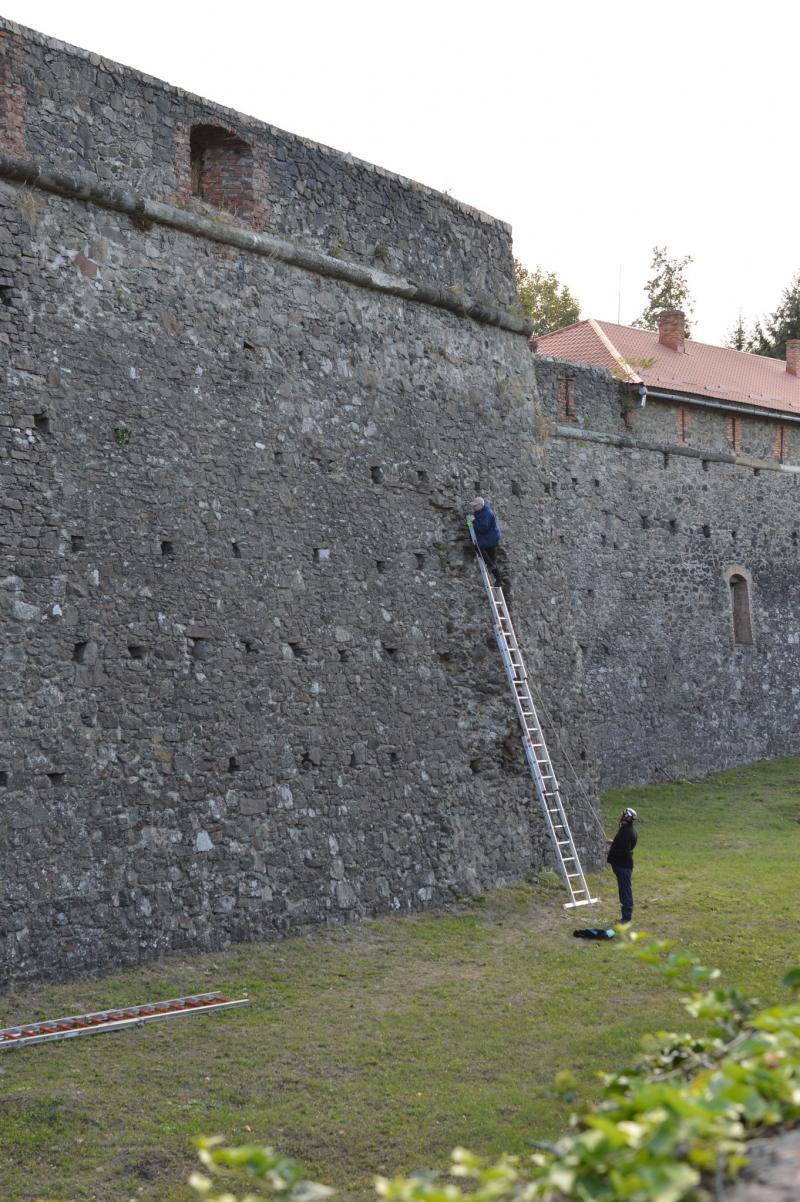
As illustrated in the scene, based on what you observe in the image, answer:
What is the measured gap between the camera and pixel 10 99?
10.8 m

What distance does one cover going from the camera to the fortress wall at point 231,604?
10531 millimetres

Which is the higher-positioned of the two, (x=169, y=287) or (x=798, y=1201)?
(x=169, y=287)

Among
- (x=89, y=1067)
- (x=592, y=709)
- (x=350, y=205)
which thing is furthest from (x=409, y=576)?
(x=592, y=709)

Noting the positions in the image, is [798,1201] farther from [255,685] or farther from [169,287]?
[169,287]

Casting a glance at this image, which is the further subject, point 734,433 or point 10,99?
point 734,433

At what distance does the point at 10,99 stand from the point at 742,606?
18.0 m

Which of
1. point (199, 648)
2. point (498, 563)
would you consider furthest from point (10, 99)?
point (498, 563)

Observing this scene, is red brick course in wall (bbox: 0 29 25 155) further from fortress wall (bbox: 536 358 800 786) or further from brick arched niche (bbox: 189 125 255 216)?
fortress wall (bbox: 536 358 800 786)

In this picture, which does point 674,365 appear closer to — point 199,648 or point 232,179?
point 232,179

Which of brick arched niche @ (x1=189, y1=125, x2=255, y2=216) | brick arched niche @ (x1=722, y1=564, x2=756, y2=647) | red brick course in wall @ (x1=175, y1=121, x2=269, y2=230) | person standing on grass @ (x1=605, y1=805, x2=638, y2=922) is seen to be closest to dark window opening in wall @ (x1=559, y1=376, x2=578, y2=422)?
brick arched niche @ (x1=722, y1=564, x2=756, y2=647)

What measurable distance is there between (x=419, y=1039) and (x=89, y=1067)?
2.28 m

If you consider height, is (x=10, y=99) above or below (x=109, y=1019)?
above

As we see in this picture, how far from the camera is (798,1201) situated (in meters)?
3.36

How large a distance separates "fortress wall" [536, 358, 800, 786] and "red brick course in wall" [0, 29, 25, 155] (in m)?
11.5
